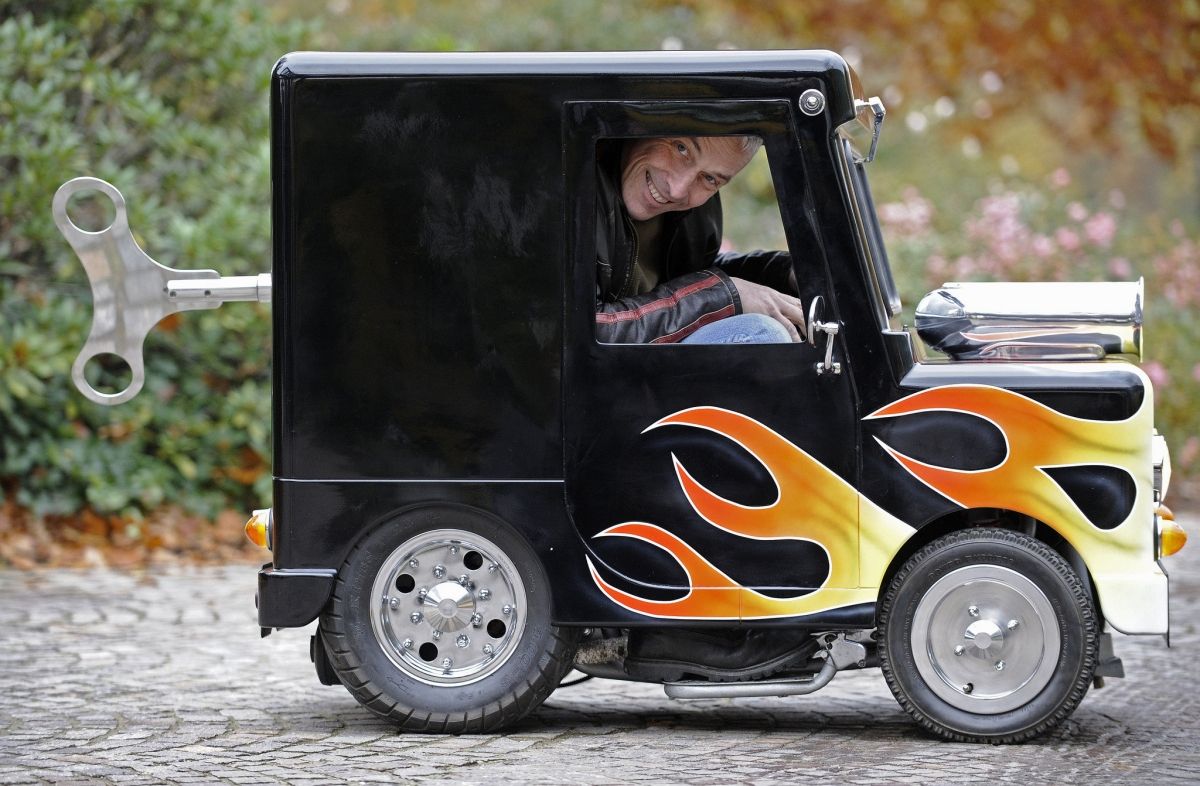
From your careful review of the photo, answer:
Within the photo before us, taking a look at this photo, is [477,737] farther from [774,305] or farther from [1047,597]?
[1047,597]

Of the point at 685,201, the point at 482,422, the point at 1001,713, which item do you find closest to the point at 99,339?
the point at 482,422

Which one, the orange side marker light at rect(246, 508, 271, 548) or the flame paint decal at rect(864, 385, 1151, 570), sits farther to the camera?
the orange side marker light at rect(246, 508, 271, 548)

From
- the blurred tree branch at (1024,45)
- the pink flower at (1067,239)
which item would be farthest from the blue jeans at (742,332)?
the blurred tree branch at (1024,45)

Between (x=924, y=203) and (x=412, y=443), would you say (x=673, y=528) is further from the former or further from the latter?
(x=924, y=203)

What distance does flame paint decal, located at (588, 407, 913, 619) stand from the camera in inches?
196

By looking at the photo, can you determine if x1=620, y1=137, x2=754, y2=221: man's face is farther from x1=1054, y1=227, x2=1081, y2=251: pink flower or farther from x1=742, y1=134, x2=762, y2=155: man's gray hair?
x1=1054, y1=227, x2=1081, y2=251: pink flower

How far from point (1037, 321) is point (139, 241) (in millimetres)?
5669

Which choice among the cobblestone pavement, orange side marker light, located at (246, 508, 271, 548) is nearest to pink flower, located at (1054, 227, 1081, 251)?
the cobblestone pavement

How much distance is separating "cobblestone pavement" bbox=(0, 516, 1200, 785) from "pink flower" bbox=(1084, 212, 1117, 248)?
18.4ft

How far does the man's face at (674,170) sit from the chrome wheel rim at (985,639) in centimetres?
138

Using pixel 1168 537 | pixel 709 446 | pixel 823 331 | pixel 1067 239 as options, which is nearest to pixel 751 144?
pixel 823 331

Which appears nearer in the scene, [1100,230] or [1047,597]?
[1047,597]

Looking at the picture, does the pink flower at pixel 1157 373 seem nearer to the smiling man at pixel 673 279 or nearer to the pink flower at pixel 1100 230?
the pink flower at pixel 1100 230

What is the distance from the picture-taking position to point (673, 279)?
5.45 meters
